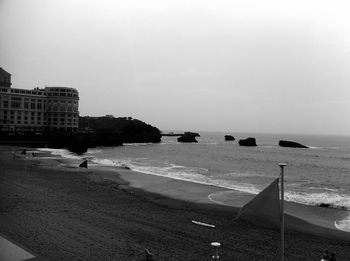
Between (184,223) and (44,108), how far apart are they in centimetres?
10813

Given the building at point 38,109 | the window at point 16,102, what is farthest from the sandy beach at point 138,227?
the window at point 16,102

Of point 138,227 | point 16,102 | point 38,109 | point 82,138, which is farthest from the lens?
point 38,109

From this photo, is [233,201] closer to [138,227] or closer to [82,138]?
[138,227]

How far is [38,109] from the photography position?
368 feet

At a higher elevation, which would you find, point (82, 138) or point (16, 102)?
point (16, 102)

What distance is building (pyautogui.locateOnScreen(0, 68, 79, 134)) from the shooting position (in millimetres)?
102000

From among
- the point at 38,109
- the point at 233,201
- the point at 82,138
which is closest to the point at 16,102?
the point at 38,109

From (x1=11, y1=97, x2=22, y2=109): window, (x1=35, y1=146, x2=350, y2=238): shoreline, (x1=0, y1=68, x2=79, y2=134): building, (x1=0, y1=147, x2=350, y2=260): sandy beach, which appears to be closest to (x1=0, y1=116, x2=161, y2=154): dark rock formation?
(x1=0, y1=68, x2=79, y2=134): building

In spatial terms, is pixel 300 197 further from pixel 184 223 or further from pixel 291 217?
pixel 184 223

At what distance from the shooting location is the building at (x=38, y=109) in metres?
102

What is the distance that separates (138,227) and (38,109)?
349 ft

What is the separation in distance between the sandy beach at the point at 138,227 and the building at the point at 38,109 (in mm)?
85437

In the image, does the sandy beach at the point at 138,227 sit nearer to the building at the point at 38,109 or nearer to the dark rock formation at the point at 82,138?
the dark rock formation at the point at 82,138

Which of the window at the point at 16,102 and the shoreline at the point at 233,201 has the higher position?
the window at the point at 16,102
